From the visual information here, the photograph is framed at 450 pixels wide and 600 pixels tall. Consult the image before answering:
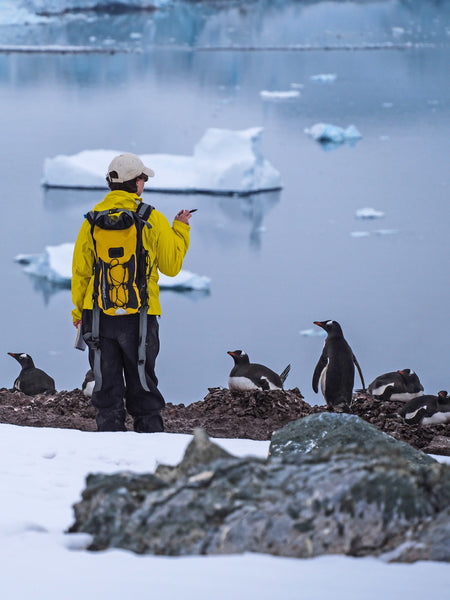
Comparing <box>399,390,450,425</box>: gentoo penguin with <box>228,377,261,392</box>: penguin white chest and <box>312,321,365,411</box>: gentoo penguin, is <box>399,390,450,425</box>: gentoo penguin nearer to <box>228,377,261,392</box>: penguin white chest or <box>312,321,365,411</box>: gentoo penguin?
<box>312,321,365,411</box>: gentoo penguin

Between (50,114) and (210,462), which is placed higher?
(50,114)

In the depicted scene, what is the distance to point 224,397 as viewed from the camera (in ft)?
17.1

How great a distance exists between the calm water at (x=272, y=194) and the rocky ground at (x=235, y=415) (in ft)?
23.3

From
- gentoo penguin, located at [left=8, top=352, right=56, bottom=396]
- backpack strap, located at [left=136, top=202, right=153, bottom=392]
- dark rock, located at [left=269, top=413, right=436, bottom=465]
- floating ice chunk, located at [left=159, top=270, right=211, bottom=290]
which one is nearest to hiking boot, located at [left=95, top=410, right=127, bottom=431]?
backpack strap, located at [left=136, top=202, right=153, bottom=392]

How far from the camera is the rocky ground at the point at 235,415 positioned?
4516 millimetres

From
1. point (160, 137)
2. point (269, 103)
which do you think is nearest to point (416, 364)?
point (160, 137)

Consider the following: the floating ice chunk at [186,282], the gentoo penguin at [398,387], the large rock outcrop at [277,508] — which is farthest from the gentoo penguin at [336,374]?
the floating ice chunk at [186,282]

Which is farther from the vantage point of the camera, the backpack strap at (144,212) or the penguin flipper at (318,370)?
the penguin flipper at (318,370)

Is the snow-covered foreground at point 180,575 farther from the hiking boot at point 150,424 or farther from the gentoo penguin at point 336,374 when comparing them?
the gentoo penguin at point 336,374

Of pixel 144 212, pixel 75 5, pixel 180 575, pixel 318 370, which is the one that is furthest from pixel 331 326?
pixel 75 5

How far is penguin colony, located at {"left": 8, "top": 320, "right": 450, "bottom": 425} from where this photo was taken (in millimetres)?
5098

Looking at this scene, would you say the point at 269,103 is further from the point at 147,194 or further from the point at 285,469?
the point at 285,469

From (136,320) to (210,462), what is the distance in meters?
1.65

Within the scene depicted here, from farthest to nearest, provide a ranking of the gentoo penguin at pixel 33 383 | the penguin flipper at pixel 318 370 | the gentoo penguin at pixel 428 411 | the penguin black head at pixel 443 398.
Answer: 1. the gentoo penguin at pixel 33 383
2. the penguin flipper at pixel 318 370
3. the penguin black head at pixel 443 398
4. the gentoo penguin at pixel 428 411
